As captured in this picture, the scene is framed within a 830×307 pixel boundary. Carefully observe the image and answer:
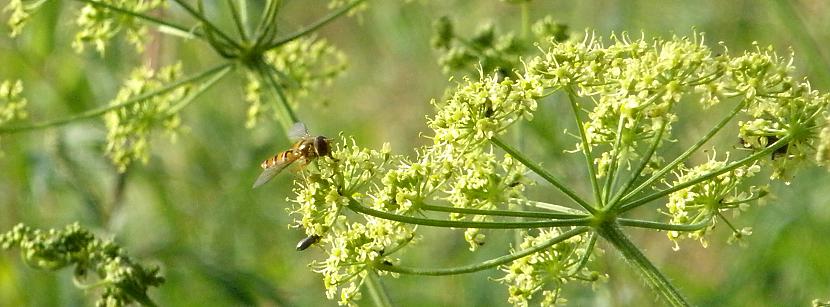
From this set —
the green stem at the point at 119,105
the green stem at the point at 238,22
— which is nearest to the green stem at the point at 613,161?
the green stem at the point at 238,22

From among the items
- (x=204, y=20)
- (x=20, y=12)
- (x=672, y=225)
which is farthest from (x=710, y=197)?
(x=20, y=12)

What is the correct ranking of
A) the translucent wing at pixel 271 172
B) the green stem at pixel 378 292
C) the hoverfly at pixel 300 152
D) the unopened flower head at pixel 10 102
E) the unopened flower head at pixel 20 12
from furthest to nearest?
the unopened flower head at pixel 10 102, the unopened flower head at pixel 20 12, the green stem at pixel 378 292, the translucent wing at pixel 271 172, the hoverfly at pixel 300 152

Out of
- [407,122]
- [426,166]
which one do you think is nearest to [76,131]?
[426,166]

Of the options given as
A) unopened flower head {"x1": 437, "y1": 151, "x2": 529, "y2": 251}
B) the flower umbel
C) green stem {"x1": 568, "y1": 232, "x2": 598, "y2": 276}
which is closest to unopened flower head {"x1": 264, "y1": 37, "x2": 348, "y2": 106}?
the flower umbel

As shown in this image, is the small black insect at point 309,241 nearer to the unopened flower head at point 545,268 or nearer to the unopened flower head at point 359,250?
the unopened flower head at point 359,250

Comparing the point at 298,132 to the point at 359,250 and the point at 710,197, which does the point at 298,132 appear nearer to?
the point at 359,250

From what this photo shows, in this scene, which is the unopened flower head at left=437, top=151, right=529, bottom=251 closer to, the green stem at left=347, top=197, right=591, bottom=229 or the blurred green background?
the green stem at left=347, top=197, right=591, bottom=229

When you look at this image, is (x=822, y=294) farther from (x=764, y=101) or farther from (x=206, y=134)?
(x=206, y=134)
